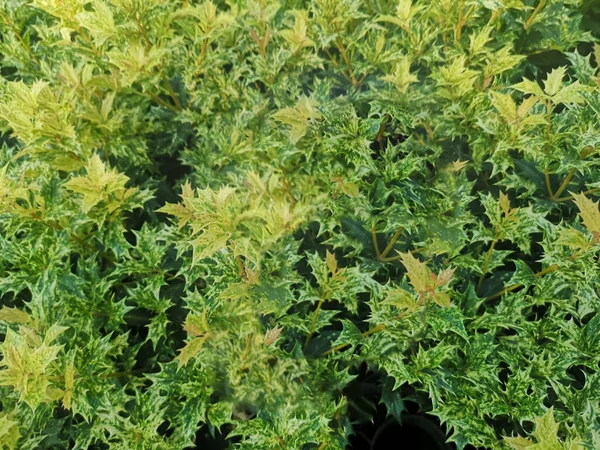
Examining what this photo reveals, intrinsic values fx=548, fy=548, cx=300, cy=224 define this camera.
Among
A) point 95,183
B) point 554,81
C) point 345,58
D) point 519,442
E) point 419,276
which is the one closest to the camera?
point 519,442

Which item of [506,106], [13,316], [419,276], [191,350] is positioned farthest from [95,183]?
[506,106]

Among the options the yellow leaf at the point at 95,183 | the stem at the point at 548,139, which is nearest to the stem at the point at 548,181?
the stem at the point at 548,139

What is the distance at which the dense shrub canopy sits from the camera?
143 centimetres

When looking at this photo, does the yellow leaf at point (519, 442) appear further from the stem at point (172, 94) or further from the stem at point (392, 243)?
the stem at point (172, 94)

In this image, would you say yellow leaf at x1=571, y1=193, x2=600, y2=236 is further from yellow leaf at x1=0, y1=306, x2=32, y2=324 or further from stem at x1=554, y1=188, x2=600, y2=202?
yellow leaf at x1=0, y1=306, x2=32, y2=324

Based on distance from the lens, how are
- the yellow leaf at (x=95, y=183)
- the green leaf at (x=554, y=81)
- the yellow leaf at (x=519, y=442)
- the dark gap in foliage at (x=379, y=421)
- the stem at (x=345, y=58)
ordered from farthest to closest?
1. the stem at (x=345, y=58)
2. the dark gap in foliage at (x=379, y=421)
3. the yellow leaf at (x=95, y=183)
4. the green leaf at (x=554, y=81)
5. the yellow leaf at (x=519, y=442)

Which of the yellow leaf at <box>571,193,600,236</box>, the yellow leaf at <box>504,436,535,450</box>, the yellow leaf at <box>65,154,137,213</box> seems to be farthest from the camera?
the yellow leaf at <box>65,154,137,213</box>

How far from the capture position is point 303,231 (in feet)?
5.64

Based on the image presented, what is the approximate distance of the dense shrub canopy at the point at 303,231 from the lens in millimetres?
1433

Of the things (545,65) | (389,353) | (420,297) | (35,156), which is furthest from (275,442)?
(545,65)

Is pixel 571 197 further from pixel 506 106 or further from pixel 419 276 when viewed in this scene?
pixel 419 276

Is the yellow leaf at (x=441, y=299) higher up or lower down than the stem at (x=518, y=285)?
higher up

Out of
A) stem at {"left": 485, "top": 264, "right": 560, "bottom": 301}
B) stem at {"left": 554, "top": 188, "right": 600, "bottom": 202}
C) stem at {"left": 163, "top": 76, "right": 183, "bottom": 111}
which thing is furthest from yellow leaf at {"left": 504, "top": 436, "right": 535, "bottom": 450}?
stem at {"left": 163, "top": 76, "right": 183, "bottom": 111}

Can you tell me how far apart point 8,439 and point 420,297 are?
1103 mm
